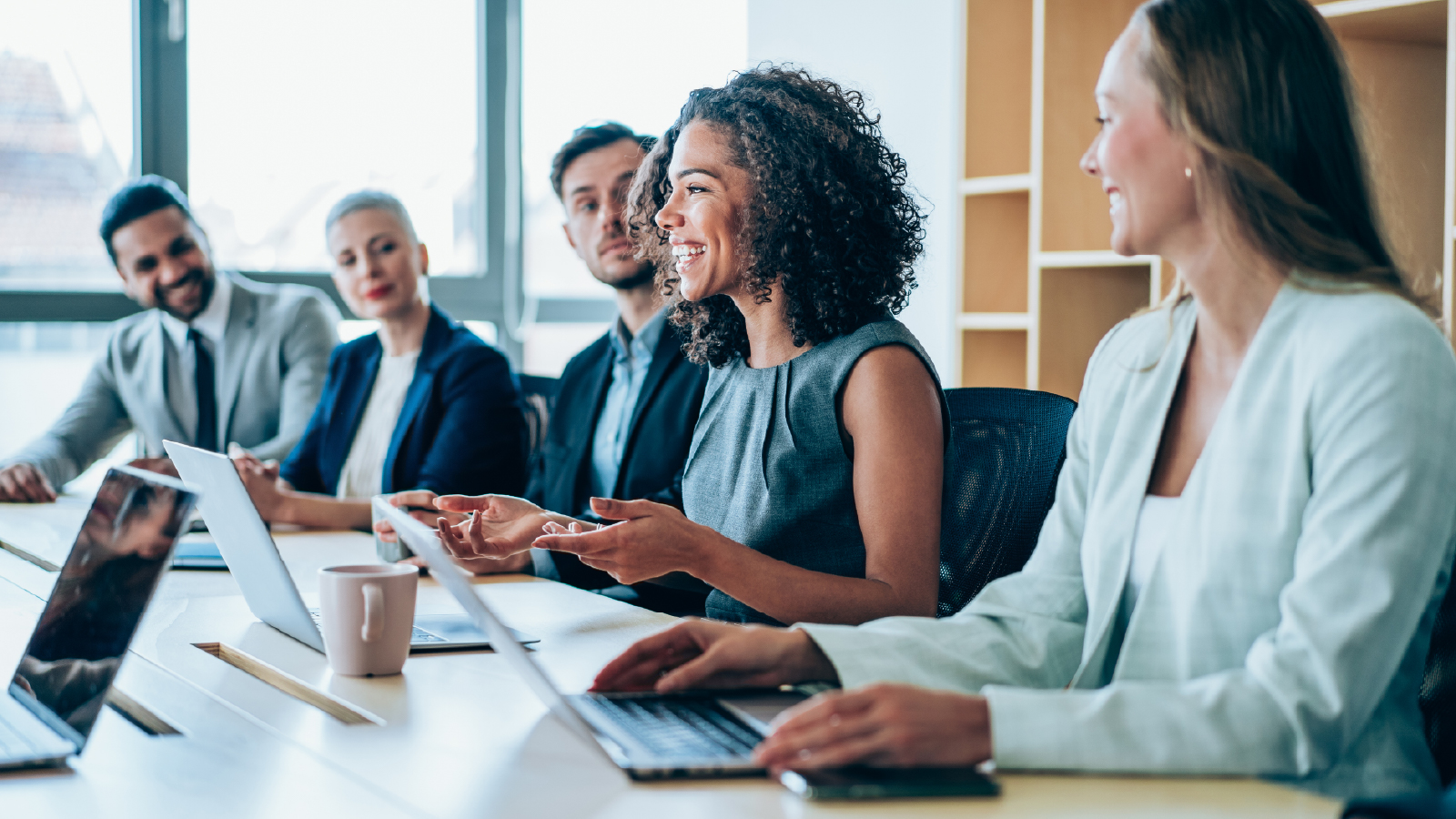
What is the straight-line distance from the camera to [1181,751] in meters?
0.85

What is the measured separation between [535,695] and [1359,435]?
70 centimetres

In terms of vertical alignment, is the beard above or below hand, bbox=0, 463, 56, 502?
above

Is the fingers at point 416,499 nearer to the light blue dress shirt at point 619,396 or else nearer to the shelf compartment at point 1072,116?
the light blue dress shirt at point 619,396

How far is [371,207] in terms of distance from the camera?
2.84 meters

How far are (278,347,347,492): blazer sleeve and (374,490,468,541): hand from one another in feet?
3.52

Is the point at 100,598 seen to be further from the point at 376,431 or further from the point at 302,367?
the point at 302,367

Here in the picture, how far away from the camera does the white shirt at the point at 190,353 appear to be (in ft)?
10.6

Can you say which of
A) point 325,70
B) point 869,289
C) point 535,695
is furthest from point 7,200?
point 535,695

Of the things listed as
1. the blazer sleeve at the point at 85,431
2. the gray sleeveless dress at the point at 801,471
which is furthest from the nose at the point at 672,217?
the blazer sleeve at the point at 85,431

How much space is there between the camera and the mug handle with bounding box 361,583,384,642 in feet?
3.74

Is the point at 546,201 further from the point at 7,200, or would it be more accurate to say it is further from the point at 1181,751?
the point at 1181,751

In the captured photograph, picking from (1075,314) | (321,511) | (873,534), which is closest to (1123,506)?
(873,534)

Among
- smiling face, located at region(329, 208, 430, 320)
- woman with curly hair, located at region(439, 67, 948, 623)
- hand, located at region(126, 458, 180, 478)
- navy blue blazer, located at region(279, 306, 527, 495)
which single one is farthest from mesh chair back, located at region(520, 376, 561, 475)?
woman with curly hair, located at region(439, 67, 948, 623)

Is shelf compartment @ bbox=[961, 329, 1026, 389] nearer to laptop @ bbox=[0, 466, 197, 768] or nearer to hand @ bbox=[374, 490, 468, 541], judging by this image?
hand @ bbox=[374, 490, 468, 541]
